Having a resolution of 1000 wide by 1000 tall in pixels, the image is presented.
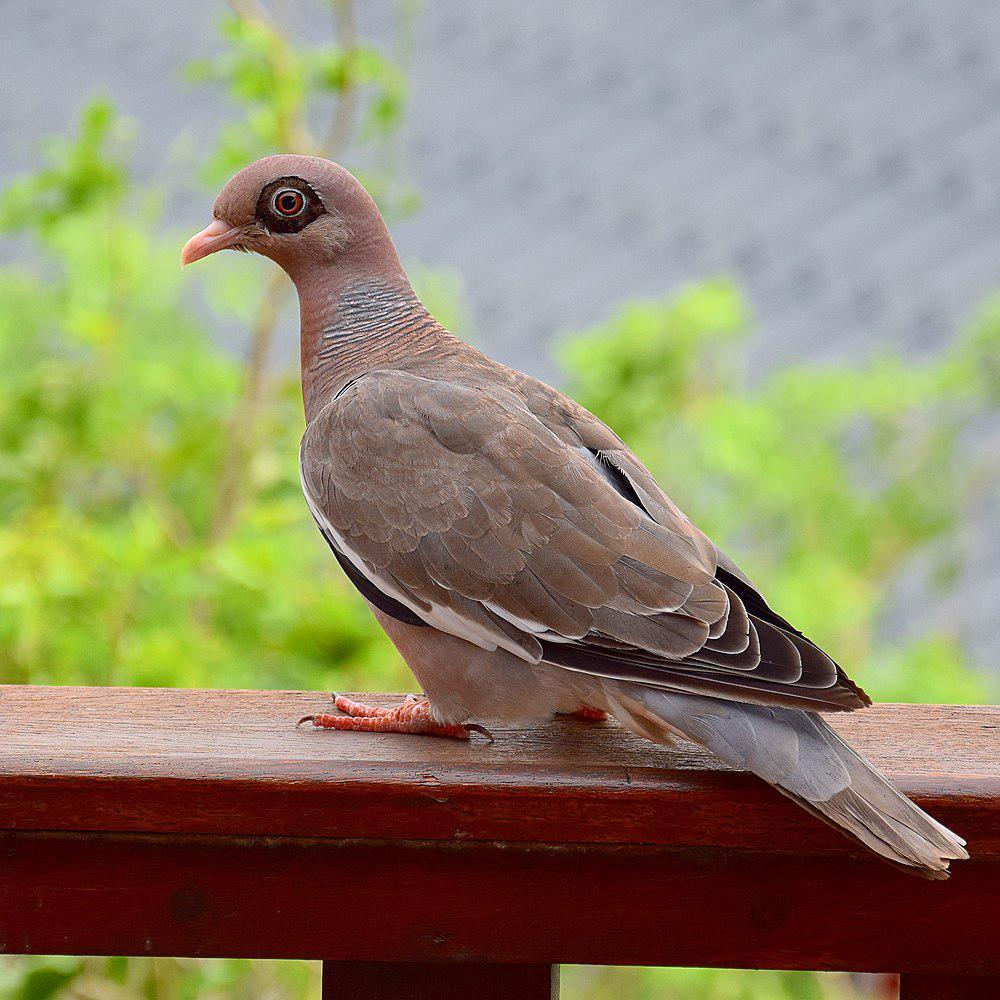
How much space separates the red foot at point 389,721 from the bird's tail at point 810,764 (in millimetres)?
219

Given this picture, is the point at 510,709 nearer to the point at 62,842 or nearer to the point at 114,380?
the point at 62,842

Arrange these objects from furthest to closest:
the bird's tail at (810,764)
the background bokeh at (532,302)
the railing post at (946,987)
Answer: the background bokeh at (532,302), the railing post at (946,987), the bird's tail at (810,764)

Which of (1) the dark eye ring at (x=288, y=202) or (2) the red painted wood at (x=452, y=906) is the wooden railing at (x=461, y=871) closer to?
(2) the red painted wood at (x=452, y=906)

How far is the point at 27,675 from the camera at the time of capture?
101 inches

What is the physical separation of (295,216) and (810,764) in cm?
95

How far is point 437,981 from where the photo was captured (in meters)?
1.24

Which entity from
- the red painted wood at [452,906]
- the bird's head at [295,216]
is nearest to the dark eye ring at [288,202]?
the bird's head at [295,216]

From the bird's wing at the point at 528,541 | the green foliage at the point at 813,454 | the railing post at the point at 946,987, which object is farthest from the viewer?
the green foliage at the point at 813,454

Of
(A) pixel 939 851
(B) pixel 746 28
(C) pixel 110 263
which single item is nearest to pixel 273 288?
(C) pixel 110 263

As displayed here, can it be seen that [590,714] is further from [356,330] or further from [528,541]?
[356,330]

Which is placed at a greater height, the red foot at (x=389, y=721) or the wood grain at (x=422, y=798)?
the red foot at (x=389, y=721)

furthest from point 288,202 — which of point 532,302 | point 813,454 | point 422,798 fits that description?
point 532,302

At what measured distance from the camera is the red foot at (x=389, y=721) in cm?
147

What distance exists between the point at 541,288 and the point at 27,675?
2521mm
